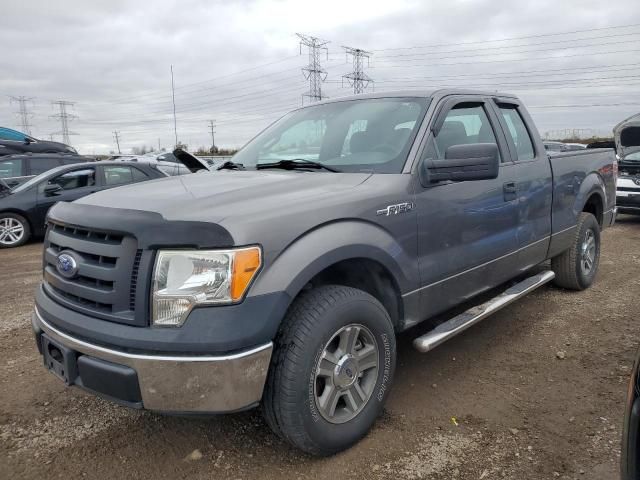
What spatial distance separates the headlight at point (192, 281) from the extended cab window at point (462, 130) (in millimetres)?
1532

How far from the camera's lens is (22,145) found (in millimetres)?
15172

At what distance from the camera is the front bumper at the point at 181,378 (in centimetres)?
215

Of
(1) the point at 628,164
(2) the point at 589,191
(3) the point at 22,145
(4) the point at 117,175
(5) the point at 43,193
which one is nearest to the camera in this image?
(2) the point at 589,191

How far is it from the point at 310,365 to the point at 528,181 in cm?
262

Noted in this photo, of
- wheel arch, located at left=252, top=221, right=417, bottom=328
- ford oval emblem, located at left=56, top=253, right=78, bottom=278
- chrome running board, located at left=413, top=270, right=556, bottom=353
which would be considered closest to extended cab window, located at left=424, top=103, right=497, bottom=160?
wheel arch, located at left=252, top=221, right=417, bottom=328

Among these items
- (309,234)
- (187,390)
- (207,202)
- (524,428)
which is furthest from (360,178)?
(524,428)

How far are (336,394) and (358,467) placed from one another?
367 mm

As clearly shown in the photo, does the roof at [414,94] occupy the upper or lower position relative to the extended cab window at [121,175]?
upper

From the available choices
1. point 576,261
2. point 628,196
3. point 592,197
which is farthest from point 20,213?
point 628,196

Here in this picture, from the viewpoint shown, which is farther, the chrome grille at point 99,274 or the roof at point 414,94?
the roof at point 414,94

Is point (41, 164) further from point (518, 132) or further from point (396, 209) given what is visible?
point (396, 209)

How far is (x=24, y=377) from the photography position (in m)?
3.62

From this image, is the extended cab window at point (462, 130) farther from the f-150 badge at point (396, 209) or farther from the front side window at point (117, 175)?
the front side window at point (117, 175)

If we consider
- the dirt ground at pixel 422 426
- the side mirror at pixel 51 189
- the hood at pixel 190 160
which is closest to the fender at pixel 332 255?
the dirt ground at pixel 422 426
